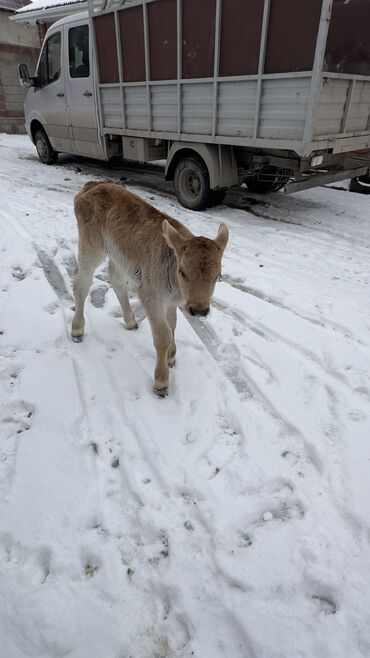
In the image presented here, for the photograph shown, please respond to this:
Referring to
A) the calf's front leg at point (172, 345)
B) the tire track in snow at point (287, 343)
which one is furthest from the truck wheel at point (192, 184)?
the calf's front leg at point (172, 345)

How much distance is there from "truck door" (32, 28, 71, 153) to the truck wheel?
3.97m

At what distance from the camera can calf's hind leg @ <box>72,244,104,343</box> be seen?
347 centimetres

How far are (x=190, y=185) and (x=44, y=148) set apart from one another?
5.52 metres

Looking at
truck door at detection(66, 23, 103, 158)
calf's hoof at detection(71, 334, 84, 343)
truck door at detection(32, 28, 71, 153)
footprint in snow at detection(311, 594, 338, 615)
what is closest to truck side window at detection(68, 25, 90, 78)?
truck door at detection(66, 23, 103, 158)

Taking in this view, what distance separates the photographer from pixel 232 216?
7035 millimetres

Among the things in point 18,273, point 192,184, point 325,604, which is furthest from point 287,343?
point 192,184

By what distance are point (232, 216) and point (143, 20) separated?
11.8 feet

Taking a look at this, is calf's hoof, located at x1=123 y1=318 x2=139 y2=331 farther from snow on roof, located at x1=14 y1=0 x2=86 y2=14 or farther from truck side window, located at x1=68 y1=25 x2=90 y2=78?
snow on roof, located at x1=14 y1=0 x2=86 y2=14

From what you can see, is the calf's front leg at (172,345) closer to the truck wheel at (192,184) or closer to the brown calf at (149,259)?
the brown calf at (149,259)

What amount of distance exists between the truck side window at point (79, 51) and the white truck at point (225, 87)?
0.12 ft

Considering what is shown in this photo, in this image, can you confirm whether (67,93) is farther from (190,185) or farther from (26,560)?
(26,560)

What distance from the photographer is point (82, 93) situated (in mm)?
8562

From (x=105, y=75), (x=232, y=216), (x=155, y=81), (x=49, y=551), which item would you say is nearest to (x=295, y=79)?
(x=232, y=216)

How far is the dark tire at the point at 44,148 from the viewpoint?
10.5 m
